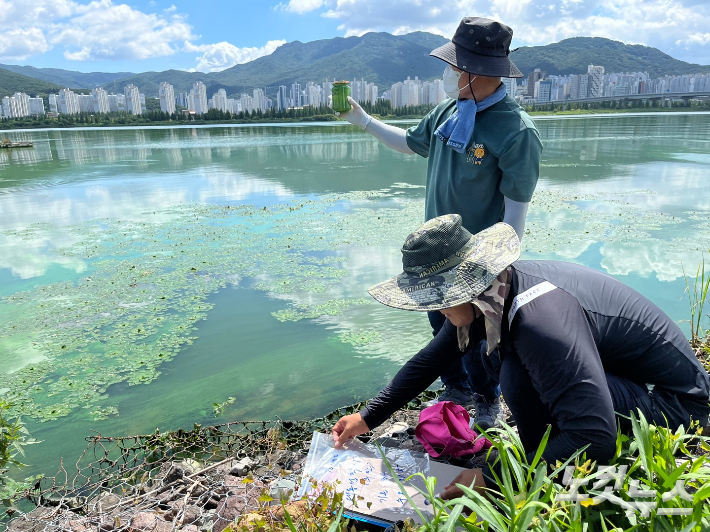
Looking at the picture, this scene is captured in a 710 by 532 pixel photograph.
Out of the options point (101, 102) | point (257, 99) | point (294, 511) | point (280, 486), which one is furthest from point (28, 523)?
point (101, 102)

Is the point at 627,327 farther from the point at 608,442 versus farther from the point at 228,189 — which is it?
the point at 228,189

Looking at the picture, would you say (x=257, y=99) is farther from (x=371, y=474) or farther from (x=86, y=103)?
(x=371, y=474)

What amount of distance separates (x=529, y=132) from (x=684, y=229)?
529 cm

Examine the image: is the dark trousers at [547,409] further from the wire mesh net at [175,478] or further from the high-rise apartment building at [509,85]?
the high-rise apartment building at [509,85]

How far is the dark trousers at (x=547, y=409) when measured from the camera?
1520 millimetres

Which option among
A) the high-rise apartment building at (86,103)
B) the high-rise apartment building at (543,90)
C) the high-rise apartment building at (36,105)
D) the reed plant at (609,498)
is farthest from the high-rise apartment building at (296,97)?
the reed plant at (609,498)

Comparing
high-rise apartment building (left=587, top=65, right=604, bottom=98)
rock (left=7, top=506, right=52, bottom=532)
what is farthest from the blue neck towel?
high-rise apartment building (left=587, top=65, right=604, bottom=98)

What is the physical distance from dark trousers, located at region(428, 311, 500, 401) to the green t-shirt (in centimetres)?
51

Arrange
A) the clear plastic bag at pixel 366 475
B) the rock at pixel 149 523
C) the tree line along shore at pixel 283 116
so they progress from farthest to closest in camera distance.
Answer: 1. the tree line along shore at pixel 283 116
2. the rock at pixel 149 523
3. the clear plastic bag at pixel 366 475

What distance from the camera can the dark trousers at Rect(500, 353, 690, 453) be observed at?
4.99 ft

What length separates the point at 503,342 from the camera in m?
1.48

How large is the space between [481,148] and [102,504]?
213cm

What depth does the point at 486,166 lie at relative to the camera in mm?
2201

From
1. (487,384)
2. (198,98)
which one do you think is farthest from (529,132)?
(198,98)
